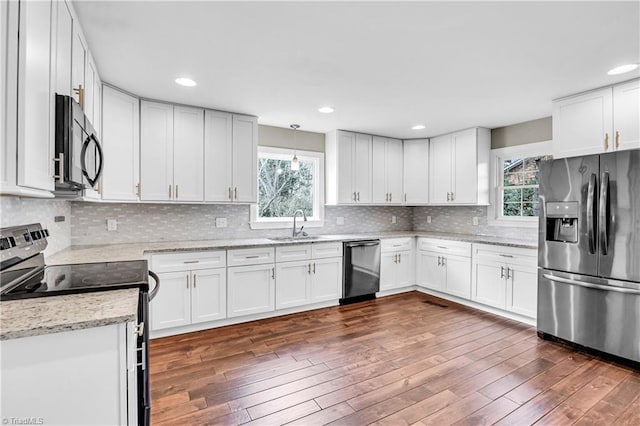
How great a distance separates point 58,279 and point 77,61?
4.06 feet

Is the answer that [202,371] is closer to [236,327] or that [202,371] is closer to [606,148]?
[236,327]

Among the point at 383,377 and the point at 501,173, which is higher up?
the point at 501,173

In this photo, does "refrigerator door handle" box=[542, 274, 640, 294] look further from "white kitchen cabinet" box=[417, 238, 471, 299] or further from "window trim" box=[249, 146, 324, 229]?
"window trim" box=[249, 146, 324, 229]

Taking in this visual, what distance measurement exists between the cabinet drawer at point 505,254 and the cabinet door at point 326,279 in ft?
5.60

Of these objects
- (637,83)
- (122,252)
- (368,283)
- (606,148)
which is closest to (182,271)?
(122,252)

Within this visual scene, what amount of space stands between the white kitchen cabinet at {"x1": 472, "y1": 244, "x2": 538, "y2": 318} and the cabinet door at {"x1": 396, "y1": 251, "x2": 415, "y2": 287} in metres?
0.95

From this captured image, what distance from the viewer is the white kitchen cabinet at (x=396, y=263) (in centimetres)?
443

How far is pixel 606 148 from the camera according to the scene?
2.80 m

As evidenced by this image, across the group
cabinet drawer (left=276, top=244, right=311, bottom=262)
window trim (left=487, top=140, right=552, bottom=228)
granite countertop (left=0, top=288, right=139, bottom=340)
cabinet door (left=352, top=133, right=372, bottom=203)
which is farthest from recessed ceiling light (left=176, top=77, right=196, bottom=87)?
window trim (left=487, top=140, right=552, bottom=228)

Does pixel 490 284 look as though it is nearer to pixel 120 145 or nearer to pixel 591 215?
pixel 591 215

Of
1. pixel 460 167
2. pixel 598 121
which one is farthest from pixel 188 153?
pixel 598 121

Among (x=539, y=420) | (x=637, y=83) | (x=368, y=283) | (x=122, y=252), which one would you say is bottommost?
(x=539, y=420)

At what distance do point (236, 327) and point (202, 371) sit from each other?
2.93 feet

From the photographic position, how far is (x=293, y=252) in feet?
12.1
